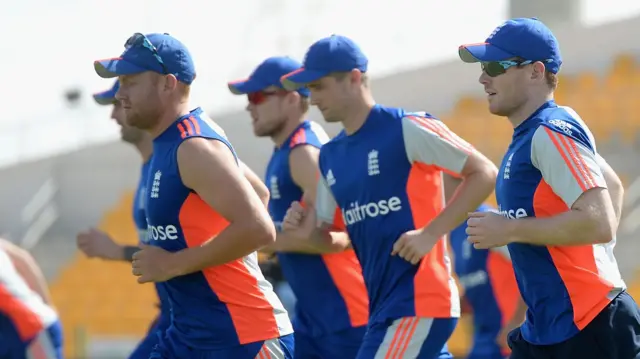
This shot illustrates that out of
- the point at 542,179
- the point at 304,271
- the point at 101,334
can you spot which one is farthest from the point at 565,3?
the point at 542,179

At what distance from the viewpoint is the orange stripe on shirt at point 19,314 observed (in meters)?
8.09

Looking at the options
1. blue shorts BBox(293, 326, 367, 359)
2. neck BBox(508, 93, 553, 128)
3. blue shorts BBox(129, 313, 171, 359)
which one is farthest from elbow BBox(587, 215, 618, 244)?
blue shorts BBox(129, 313, 171, 359)

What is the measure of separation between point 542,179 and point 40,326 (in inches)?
164

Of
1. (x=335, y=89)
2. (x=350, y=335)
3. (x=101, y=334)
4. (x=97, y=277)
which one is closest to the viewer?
(x=335, y=89)

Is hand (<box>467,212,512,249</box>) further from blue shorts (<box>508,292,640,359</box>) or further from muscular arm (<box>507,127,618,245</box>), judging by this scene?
blue shorts (<box>508,292,640,359</box>)

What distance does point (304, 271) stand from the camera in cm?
766

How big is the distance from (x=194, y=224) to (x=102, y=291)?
1489 cm

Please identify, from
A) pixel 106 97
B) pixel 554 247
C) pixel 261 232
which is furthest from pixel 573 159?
pixel 106 97

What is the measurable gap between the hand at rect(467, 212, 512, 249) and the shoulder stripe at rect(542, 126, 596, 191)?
1.10ft

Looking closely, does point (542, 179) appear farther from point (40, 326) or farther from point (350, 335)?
point (40, 326)

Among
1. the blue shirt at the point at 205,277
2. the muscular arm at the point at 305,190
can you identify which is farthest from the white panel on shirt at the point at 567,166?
the muscular arm at the point at 305,190

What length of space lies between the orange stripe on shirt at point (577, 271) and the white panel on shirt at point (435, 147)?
51.6 inches

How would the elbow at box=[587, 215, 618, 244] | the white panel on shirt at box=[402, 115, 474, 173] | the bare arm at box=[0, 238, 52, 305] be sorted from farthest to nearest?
the bare arm at box=[0, 238, 52, 305]
the white panel on shirt at box=[402, 115, 474, 173]
the elbow at box=[587, 215, 618, 244]

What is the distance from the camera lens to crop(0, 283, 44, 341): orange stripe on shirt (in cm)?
809
